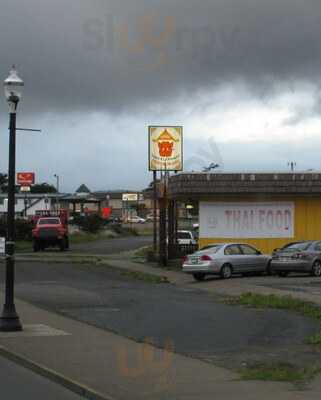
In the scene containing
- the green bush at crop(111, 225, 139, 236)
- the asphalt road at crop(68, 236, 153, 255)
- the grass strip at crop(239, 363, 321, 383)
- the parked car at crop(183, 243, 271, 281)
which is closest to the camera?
the grass strip at crop(239, 363, 321, 383)

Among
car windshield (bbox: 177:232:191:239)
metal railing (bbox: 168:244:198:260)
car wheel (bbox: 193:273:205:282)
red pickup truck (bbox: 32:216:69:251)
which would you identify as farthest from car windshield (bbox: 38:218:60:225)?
car wheel (bbox: 193:273:205:282)

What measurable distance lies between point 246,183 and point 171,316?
18.6 m

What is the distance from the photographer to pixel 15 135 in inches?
591

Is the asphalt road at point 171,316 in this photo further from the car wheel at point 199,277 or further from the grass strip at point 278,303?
the car wheel at point 199,277

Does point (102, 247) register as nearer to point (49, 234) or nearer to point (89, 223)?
point (49, 234)

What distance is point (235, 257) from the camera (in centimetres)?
3092

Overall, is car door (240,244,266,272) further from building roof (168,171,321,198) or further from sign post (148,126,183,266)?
sign post (148,126,183,266)

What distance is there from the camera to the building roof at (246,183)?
116 feet

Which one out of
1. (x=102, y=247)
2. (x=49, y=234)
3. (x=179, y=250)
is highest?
(x=49, y=234)

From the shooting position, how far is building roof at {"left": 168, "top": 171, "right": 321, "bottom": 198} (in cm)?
3547

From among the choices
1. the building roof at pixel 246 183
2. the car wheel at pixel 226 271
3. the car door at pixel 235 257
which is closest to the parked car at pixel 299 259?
the car door at pixel 235 257

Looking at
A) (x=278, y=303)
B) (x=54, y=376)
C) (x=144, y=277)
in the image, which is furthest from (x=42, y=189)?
(x=54, y=376)

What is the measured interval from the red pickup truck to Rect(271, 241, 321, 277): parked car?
80.1ft

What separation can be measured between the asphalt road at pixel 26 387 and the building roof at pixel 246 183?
24039 mm
